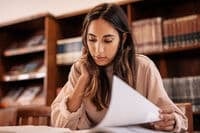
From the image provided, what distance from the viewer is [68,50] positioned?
226 cm

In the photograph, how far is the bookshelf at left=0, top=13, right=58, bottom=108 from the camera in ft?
7.47

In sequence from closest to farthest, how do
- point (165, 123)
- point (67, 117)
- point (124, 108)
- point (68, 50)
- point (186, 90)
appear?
point (124, 108) < point (165, 123) < point (67, 117) < point (186, 90) < point (68, 50)

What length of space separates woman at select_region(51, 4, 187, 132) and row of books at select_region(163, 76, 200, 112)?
2.73 ft

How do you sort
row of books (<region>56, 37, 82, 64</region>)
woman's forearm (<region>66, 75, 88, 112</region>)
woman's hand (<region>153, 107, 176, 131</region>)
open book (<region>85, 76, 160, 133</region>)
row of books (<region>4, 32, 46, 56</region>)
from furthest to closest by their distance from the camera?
row of books (<region>4, 32, 46, 56</region>), row of books (<region>56, 37, 82, 64</region>), woman's forearm (<region>66, 75, 88, 112</region>), woman's hand (<region>153, 107, 176, 131</region>), open book (<region>85, 76, 160, 133</region>)

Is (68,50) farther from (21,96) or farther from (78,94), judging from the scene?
(78,94)

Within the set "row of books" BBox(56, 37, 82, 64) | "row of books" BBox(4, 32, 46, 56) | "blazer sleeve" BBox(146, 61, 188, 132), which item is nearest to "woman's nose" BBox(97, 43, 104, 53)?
"blazer sleeve" BBox(146, 61, 188, 132)

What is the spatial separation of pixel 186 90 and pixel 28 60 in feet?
5.24

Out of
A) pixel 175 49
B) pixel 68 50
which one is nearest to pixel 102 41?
pixel 175 49

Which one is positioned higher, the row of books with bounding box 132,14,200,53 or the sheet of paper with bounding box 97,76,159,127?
the row of books with bounding box 132,14,200,53

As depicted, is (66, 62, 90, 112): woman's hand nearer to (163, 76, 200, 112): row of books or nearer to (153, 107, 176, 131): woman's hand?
(153, 107, 176, 131): woman's hand

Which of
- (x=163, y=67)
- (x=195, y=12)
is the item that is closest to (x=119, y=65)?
(x=163, y=67)

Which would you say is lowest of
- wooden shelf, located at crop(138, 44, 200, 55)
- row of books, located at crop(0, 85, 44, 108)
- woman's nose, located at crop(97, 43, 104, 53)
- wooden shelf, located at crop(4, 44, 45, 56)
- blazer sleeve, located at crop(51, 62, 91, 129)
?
row of books, located at crop(0, 85, 44, 108)

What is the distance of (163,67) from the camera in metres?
2.06

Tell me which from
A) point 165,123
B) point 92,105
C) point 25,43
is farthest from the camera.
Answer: point 25,43
